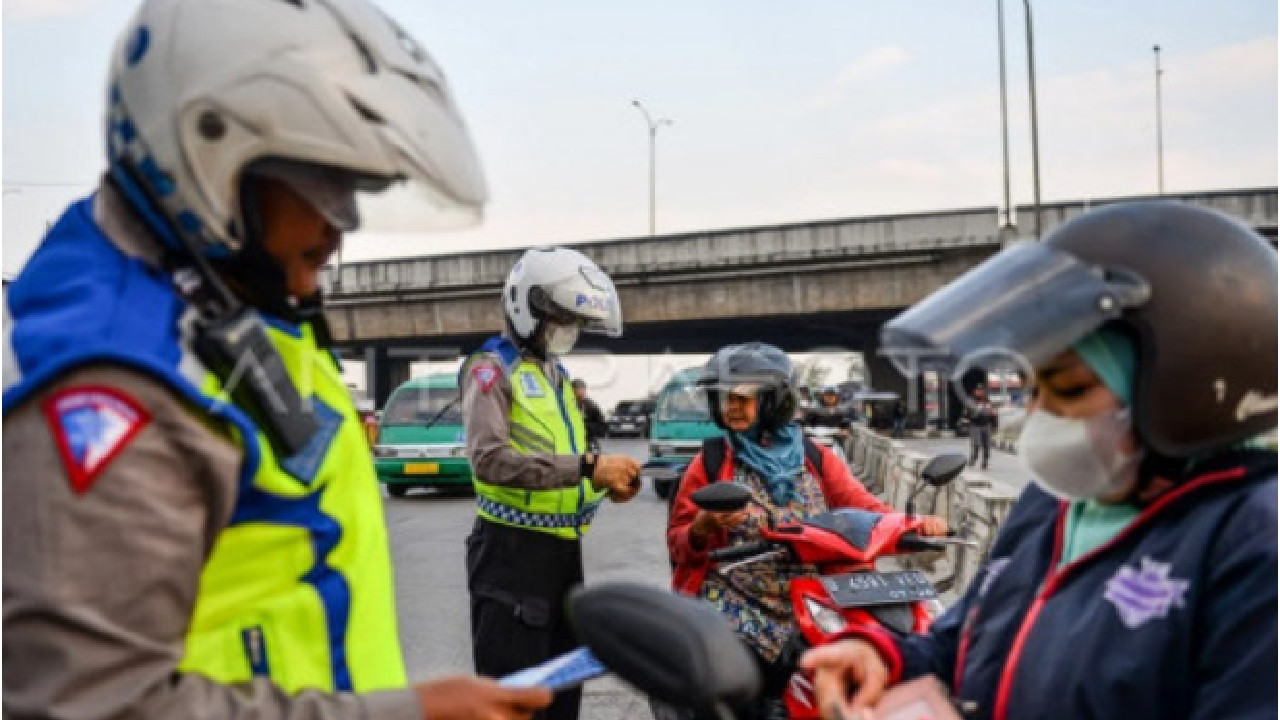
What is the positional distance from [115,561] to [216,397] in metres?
0.23

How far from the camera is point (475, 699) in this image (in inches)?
62.2

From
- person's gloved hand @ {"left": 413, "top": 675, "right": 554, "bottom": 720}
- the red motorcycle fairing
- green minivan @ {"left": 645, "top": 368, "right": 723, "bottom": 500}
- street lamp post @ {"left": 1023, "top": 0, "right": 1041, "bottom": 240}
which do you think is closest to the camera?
→ person's gloved hand @ {"left": 413, "top": 675, "right": 554, "bottom": 720}

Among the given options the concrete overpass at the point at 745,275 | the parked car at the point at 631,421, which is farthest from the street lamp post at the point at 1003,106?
the parked car at the point at 631,421

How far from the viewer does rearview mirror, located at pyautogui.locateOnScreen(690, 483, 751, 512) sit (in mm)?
3881

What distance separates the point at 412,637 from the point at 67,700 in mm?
7173

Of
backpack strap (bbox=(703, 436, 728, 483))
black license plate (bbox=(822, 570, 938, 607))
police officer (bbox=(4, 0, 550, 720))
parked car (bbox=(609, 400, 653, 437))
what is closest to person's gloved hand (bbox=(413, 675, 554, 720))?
police officer (bbox=(4, 0, 550, 720))

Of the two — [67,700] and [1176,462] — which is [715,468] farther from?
[67,700]

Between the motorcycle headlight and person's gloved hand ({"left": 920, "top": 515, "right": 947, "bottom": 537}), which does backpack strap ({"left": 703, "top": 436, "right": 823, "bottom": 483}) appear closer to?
person's gloved hand ({"left": 920, "top": 515, "right": 947, "bottom": 537})

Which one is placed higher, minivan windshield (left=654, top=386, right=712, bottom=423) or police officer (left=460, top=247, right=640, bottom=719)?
police officer (left=460, top=247, right=640, bottom=719)

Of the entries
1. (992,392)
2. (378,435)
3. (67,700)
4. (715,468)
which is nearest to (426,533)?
(378,435)

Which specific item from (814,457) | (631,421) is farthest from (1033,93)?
(814,457)

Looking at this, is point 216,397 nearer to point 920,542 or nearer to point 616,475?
point 616,475

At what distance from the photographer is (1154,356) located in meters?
1.83

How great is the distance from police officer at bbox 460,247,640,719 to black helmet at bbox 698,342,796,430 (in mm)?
569
